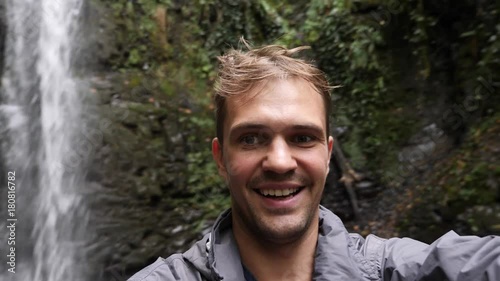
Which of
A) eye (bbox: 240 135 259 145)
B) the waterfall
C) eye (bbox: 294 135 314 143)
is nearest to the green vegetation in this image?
the waterfall

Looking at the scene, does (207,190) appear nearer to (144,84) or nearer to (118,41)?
(144,84)

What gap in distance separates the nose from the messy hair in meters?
0.25

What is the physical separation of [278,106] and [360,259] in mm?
621

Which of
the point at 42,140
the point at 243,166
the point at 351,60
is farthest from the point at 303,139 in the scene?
the point at 351,60

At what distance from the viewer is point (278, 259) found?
1.75 meters

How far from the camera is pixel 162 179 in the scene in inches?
270

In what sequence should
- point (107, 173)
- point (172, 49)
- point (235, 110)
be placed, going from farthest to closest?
point (172, 49)
point (107, 173)
point (235, 110)

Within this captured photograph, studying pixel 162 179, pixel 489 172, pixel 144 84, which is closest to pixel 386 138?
pixel 489 172

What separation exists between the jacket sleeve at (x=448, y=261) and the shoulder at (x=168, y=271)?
665 mm

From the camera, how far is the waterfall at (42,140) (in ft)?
20.0

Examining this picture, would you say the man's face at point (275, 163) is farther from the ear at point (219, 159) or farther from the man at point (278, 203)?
the ear at point (219, 159)

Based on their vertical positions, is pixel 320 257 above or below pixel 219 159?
below

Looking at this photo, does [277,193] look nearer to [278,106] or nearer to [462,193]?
[278,106]

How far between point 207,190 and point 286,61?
537 cm
